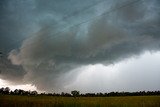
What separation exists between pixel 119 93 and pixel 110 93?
5949mm

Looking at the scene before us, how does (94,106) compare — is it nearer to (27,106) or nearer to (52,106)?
(52,106)

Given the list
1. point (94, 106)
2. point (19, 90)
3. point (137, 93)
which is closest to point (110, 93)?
point (137, 93)

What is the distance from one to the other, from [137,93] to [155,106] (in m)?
116

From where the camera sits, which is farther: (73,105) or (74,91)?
(74,91)

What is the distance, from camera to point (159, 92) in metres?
135

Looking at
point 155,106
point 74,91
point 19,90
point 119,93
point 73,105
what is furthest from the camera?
point 19,90

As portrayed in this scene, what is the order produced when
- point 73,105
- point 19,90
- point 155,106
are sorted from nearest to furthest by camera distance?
1. point 155,106
2. point 73,105
3. point 19,90

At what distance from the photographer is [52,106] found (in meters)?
32.4

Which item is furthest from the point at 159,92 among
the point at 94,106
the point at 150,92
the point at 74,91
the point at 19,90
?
the point at 94,106

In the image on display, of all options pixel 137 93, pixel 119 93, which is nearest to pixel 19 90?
pixel 119 93

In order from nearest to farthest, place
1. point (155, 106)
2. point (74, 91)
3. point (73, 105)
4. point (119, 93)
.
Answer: point (155, 106) → point (73, 105) → point (74, 91) → point (119, 93)

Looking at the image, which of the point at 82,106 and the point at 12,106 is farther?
the point at 12,106

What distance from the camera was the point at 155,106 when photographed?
30.6 metres

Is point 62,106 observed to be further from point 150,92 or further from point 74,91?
point 150,92
